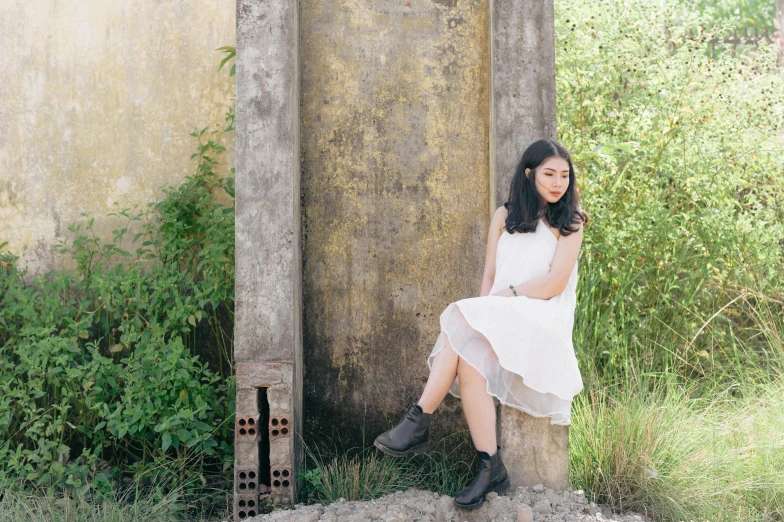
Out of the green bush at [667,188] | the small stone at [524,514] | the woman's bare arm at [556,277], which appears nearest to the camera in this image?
the small stone at [524,514]

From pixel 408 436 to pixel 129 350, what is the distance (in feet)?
6.97

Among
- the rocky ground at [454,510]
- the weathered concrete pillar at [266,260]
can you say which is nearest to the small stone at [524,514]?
the rocky ground at [454,510]

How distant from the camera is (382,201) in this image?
4086mm

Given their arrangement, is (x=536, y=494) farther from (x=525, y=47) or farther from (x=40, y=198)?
(x=40, y=198)

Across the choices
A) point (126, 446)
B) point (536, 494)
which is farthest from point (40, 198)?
point (536, 494)

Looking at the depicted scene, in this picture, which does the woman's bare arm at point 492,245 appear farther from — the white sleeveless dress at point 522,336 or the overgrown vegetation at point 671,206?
the overgrown vegetation at point 671,206

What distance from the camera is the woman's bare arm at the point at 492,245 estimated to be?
359 centimetres

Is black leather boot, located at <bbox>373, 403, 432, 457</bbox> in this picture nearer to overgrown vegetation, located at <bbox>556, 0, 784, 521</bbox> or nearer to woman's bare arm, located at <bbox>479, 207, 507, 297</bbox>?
woman's bare arm, located at <bbox>479, 207, 507, 297</bbox>

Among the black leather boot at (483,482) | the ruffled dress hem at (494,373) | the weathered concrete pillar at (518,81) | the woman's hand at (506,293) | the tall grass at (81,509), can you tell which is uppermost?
the weathered concrete pillar at (518,81)

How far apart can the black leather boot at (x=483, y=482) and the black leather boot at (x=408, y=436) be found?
0.26 meters

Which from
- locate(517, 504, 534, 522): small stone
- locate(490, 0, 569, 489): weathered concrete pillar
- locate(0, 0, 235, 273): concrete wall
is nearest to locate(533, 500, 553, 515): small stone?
locate(517, 504, 534, 522): small stone

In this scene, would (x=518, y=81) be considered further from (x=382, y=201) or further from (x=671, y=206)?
(x=671, y=206)

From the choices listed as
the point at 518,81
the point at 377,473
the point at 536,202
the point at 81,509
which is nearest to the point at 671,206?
the point at 518,81

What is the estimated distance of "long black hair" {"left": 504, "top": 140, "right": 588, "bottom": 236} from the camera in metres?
3.48
